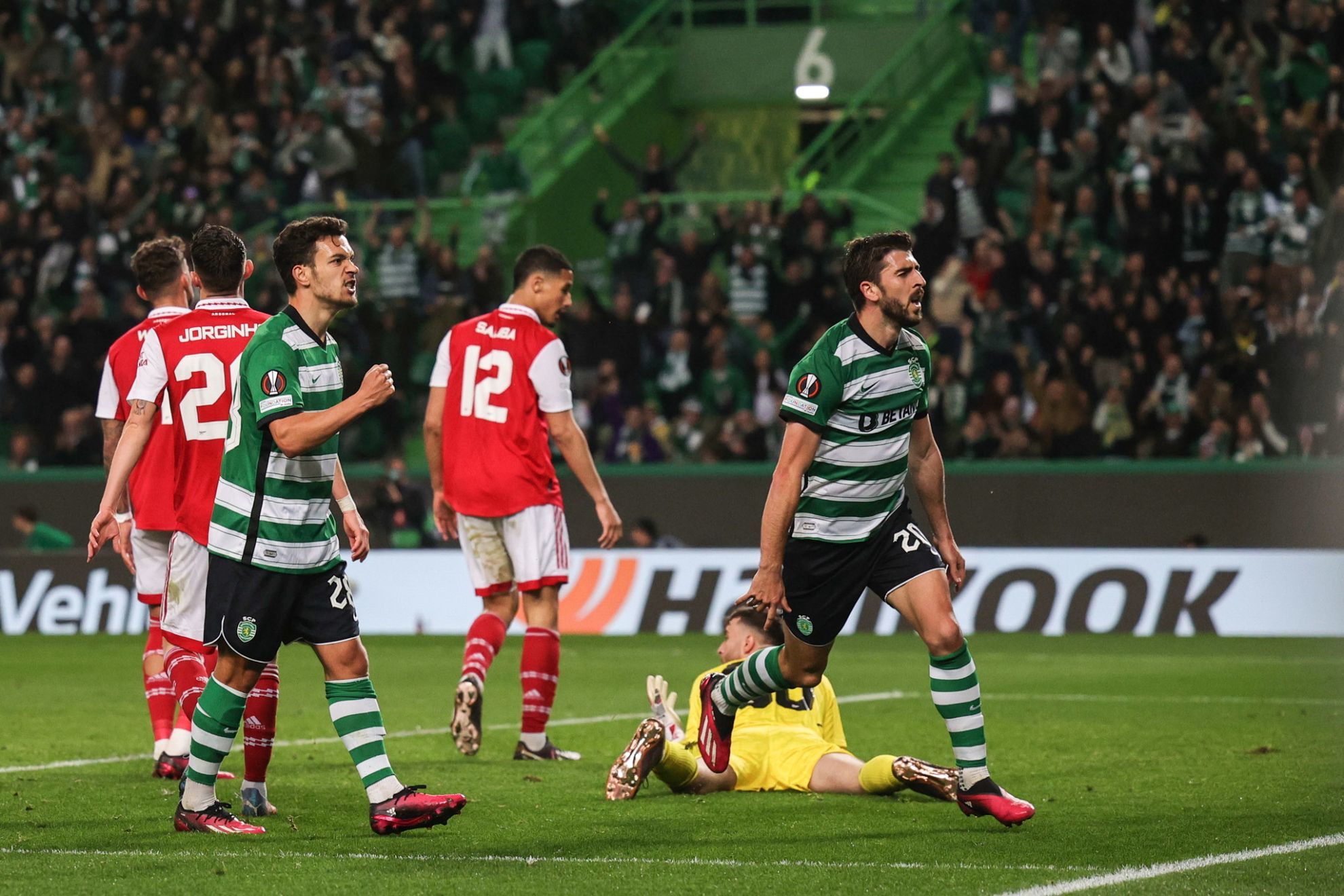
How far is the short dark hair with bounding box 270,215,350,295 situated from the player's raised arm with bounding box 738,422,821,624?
170 centimetres

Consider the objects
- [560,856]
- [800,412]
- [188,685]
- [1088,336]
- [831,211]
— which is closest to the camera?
[560,856]

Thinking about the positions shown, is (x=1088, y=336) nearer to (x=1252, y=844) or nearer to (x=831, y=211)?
(x=831, y=211)

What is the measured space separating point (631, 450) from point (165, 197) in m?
8.05

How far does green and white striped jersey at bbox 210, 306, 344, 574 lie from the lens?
22.1 ft

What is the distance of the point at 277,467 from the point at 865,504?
205 centimetres

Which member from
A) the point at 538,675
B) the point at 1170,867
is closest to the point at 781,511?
the point at 1170,867

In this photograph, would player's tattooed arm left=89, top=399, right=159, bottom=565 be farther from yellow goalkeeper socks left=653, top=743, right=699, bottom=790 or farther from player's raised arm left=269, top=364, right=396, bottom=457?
yellow goalkeeper socks left=653, top=743, right=699, bottom=790

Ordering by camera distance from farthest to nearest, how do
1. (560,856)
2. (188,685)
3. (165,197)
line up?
(165,197) → (188,685) → (560,856)

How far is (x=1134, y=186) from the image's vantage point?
2066 centimetres

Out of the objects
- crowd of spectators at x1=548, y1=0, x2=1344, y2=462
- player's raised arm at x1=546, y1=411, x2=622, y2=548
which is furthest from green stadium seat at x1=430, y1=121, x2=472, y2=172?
player's raised arm at x1=546, y1=411, x2=622, y2=548

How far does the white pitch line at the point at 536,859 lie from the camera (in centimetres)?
630

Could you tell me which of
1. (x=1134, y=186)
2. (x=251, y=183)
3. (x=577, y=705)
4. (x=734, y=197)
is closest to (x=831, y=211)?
(x=734, y=197)

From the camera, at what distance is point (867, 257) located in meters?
7.33

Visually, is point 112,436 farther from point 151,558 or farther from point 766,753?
point 766,753
